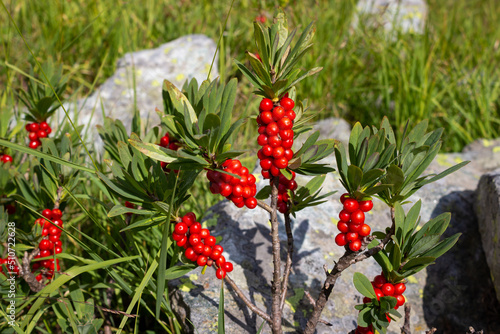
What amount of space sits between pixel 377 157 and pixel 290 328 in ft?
2.96

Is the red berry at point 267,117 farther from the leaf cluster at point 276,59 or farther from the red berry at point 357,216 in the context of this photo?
the red berry at point 357,216

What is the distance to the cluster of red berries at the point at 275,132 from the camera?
4.00ft

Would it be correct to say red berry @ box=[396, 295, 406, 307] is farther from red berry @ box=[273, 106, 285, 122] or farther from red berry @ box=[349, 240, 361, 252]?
red berry @ box=[273, 106, 285, 122]

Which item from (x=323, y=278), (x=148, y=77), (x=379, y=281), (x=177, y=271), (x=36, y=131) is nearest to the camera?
(x=379, y=281)

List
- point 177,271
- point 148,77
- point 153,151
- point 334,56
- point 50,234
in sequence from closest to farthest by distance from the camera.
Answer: point 153,151
point 177,271
point 50,234
point 148,77
point 334,56

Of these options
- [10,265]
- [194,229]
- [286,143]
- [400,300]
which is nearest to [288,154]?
[286,143]

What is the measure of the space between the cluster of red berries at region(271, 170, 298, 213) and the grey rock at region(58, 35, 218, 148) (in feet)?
6.53

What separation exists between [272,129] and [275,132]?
0.6 inches

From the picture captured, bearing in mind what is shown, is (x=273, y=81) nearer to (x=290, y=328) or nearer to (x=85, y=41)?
(x=290, y=328)

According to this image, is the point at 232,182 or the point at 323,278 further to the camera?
the point at 323,278

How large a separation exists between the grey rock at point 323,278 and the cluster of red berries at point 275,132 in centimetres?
79

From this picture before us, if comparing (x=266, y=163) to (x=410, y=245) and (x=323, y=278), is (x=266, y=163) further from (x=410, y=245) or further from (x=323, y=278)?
(x=323, y=278)

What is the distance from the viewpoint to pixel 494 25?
4789 millimetres

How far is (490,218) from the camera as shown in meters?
2.06
